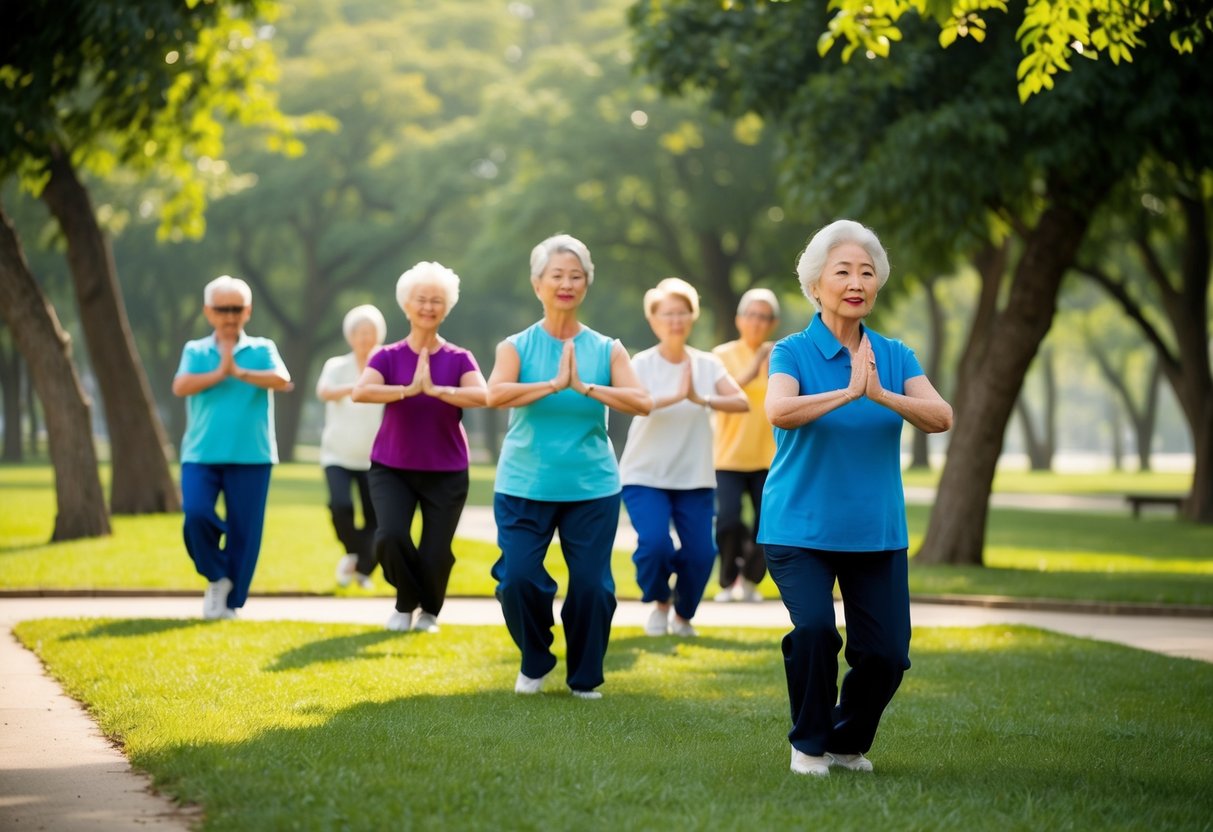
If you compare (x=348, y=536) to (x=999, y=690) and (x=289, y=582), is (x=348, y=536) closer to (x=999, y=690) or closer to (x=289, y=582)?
(x=289, y=582)

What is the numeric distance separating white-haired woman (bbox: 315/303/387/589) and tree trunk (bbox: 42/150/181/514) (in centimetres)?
810

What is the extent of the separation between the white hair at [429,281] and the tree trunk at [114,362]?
39.4 feet

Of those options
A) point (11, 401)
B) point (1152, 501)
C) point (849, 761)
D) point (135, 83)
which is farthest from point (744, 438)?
point (11, 401)

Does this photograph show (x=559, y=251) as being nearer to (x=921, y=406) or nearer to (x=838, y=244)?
(x=838, y=244)

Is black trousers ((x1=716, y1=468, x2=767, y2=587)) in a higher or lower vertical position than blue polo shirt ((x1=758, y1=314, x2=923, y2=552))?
lower

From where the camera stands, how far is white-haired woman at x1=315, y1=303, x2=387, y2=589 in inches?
553

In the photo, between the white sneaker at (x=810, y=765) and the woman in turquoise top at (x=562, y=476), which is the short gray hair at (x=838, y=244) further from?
the woman in turquoise top at (x=562, y=476)

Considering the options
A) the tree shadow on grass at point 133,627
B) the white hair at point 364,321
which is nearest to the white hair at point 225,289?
the tree shadow on grass at point 133,627

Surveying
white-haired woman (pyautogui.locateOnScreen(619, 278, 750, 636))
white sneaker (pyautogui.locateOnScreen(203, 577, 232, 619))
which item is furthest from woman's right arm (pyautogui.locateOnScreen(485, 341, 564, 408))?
white sneaker (pyautogui.locateOnScreen(203, 577, 232, 619))

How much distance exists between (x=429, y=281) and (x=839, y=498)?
4481mm

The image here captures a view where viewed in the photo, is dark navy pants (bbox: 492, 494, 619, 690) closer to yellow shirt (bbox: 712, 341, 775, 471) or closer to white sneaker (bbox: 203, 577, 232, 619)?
white sneaker (bbox: 203, 577, 232, 619)

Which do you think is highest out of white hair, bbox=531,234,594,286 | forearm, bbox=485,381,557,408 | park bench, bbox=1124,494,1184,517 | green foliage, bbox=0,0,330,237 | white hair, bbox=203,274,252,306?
green foliage, bbox=0,0,330,237

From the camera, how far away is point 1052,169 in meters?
16.6

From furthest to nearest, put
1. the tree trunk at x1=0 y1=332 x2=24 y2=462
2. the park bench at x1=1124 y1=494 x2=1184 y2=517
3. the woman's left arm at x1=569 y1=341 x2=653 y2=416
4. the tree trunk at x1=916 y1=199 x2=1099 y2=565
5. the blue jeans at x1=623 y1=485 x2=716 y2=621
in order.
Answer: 1. the tree trunk at x1=0 y1=332 x2=24 y2=462
2. the park bench at x1=1124 y1=494 x2=1184 y2=517
3. the tree trunk at x1=916 y1=199 x2=1099 y2=565
4. the blue jeans at x1=623 y1=485 x2=716 y2=621
5. the woman's left arm at x1=569 y1=341 x2=653 y2=416
